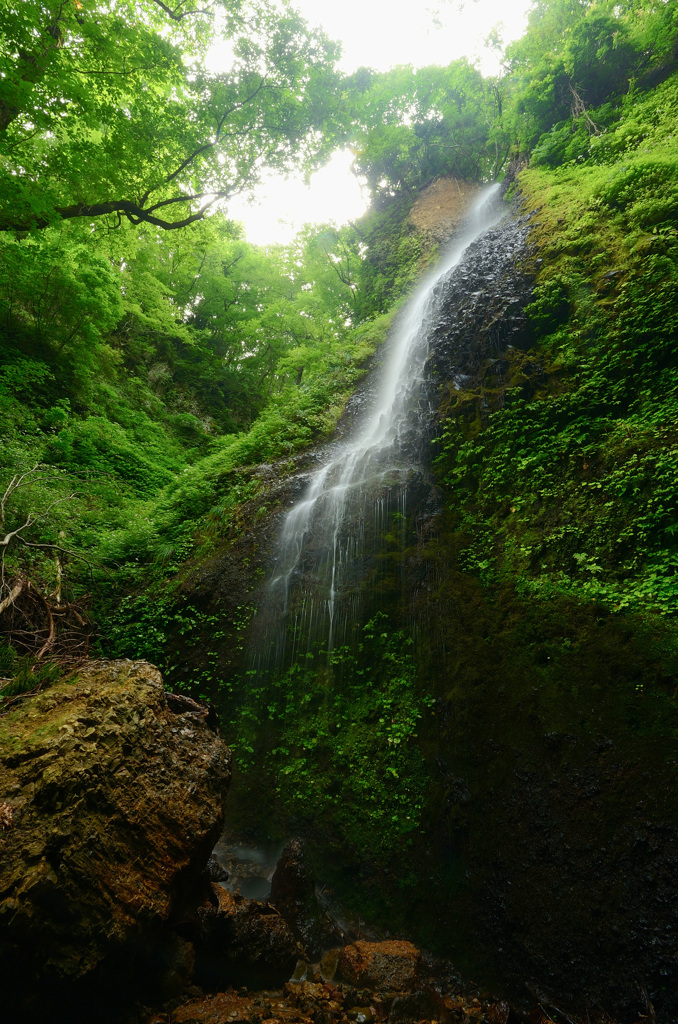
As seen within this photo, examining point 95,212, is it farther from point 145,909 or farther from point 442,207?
point 442,207

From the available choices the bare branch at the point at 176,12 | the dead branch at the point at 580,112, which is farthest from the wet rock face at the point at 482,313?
the bare branch at the point at 176,12

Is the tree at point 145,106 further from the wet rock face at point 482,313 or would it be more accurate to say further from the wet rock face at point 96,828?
the wet rock face at point 96,828

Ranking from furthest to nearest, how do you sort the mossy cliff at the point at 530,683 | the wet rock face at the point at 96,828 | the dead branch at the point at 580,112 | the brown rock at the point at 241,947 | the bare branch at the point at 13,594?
the dead branch at the point at 580,112 → the bare branch at the point at 13,594 → the mossy cliff at the point at 530,683 → the brown rock at the point at 241,947 → the wet rock face at the point at 96,828

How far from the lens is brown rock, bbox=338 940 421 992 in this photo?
146 inches

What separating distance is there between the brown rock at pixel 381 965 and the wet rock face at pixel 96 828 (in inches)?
61.9

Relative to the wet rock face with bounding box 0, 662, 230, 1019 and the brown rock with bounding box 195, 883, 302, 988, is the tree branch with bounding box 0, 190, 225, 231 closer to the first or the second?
the wet rock face with bounding box 0, 662, 230, 1019

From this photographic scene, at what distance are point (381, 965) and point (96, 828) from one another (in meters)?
2.83

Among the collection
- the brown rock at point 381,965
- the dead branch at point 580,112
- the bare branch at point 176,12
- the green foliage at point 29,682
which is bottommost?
the brown rock at point 381,965

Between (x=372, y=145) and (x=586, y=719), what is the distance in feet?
67.3


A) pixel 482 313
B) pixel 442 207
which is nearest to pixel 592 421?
pixel 482 313

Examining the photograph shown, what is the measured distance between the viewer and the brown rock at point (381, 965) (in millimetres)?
3697

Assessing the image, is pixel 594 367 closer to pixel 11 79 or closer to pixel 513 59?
pixel 11 79

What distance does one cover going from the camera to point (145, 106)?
8.66m

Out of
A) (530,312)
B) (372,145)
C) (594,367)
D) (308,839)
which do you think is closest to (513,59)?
(372,145)
